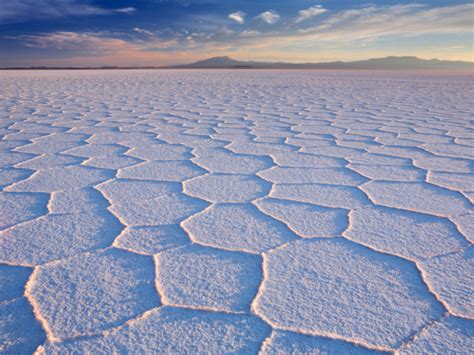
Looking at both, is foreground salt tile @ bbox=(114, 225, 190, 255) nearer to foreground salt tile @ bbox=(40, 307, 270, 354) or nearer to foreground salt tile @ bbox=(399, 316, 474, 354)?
foreground salt tile @ bbox=(40, 307, 270, 354)

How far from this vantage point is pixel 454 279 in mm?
1032

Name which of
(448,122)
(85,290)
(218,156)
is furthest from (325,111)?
(85,290)

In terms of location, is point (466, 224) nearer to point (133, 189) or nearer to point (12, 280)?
point (133, 189)

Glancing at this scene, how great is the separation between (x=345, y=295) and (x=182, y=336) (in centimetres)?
39

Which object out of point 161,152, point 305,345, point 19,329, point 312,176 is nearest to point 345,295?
point 305,345

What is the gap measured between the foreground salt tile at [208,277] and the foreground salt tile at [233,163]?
840 mm

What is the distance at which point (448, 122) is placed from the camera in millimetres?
3609

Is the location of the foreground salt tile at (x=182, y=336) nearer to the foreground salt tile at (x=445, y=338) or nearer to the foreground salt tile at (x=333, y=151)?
the foreground salt tile at (x=445, y=338)

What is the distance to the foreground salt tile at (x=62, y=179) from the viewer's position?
1714mm

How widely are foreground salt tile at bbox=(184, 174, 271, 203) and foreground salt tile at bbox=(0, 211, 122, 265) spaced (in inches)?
15.5

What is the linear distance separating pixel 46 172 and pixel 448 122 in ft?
10.7

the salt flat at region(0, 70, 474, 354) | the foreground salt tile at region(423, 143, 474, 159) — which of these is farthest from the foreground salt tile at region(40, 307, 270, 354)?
the foreground salt tile at region(423, 143, 474, 159)

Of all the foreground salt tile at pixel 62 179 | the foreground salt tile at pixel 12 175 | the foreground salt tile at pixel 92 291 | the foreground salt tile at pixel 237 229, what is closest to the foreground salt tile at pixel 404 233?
the foreground salt tile at pixel 237 229

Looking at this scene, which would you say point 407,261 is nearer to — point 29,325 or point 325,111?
point 29,325
